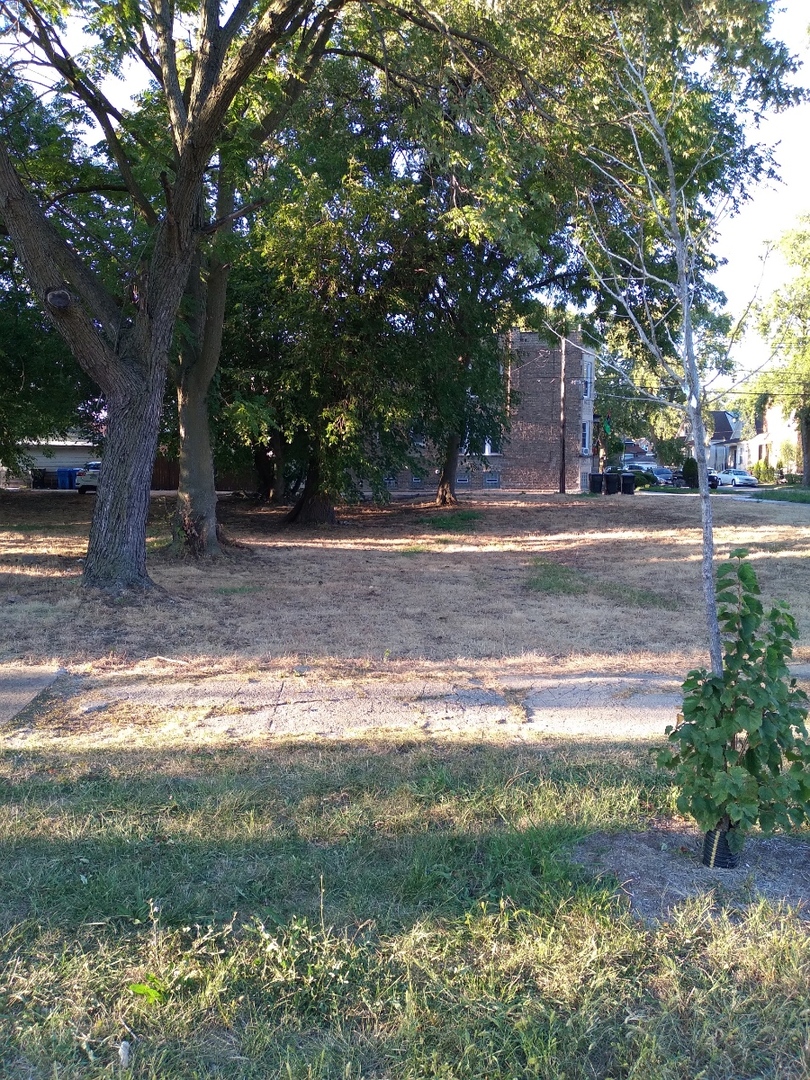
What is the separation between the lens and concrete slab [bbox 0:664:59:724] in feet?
19.8

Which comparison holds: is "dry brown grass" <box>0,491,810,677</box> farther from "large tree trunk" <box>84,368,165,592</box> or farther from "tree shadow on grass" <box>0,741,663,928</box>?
"tree shadow on grass" <box>0,741,663,928</box>

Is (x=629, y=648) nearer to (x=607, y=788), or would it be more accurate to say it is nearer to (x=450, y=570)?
(x=607, y=788)

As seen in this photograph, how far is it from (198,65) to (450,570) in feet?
24.8

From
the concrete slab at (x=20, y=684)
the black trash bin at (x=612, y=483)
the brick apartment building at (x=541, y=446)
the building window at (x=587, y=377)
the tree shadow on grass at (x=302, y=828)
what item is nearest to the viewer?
the tree shadow on grass at (x=302, y=828)

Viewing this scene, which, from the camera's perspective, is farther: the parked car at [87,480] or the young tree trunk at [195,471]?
the parked car at [87,480]

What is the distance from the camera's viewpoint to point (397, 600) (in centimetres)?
1090

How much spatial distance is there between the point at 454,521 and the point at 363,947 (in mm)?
19006

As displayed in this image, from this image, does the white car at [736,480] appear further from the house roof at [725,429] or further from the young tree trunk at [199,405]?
the young tree trunk at [199,405]

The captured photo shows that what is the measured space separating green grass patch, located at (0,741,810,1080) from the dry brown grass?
10.9ft

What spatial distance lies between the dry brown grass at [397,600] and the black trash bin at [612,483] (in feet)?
41.7

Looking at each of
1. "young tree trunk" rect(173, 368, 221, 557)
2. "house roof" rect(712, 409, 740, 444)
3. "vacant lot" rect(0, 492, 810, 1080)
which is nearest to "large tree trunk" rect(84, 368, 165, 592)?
"vacant lot" rect(0, 492, 810, 1080)

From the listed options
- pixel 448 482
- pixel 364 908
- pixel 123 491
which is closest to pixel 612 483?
pixel 448 482

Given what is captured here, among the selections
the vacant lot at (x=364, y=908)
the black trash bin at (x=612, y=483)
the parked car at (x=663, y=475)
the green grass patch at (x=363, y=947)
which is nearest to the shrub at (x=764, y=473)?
the parked car at (x=663, y=475)

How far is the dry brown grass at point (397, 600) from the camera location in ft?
26.0
